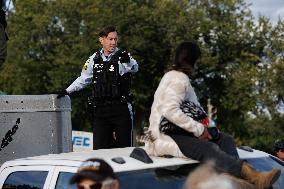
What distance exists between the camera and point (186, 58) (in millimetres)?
4512

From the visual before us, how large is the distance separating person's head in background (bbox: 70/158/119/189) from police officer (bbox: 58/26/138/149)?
8.75 feet

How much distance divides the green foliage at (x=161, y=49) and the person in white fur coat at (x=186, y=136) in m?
36.6

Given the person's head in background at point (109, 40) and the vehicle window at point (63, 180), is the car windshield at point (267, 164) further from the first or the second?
the person's head in background at point (109, 40)

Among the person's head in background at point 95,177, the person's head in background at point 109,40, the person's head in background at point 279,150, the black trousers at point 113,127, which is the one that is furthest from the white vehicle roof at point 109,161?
the person's head in background at point 279,150

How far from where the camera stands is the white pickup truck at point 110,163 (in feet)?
13.3

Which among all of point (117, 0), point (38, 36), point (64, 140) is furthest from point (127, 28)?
point (64, 140)

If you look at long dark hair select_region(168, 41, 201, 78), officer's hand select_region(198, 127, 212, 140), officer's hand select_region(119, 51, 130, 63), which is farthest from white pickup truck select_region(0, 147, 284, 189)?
officer's hand select_region(119, 51, 130, 63)

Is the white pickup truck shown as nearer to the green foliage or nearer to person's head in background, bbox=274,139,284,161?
person's head in background, bbox=274,139,284,161

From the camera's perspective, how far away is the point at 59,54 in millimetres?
44875

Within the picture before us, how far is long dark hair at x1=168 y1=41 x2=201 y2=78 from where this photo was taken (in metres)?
4.49

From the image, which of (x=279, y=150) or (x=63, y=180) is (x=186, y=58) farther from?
(x=279, y=150)

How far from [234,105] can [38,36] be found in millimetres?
14322

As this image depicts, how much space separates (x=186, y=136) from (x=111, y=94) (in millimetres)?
1949

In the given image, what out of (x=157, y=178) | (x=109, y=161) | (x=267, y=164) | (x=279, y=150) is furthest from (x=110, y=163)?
(x=279, y=150)
